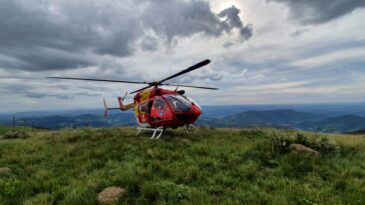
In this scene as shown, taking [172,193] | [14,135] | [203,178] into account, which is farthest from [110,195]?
[14,135]

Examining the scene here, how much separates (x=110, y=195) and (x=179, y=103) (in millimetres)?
9464

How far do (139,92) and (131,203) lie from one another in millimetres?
13276

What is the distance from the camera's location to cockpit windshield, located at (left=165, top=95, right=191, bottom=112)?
14.3 metres

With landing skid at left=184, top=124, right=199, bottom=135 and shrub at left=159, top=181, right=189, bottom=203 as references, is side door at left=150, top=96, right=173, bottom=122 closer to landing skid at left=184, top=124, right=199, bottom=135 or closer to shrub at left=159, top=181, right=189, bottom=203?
landing skid at left=184, top=124, right=199, bottom=135

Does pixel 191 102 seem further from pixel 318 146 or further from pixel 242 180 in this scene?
pixel 242 180

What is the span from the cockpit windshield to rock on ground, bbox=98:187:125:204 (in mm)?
8835

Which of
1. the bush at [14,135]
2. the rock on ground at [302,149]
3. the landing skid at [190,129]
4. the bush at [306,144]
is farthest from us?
the bush at [14,135]

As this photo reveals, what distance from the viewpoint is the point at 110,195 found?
5391 mm

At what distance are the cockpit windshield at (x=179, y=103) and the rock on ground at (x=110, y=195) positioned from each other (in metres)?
8.84

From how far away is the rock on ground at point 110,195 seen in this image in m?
5.16

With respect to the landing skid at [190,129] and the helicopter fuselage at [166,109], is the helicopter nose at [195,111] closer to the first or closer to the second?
the helicopter fuselage at [166,109]

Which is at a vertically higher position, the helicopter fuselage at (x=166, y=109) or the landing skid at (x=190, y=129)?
the helicopter fuselage at (x=166, y=109)

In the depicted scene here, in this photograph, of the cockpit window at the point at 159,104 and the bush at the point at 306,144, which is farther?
the cockpit window at the point at 159,104

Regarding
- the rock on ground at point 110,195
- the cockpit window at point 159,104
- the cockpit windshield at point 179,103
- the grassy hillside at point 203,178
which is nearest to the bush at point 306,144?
the grassy hillside at point 203,178
